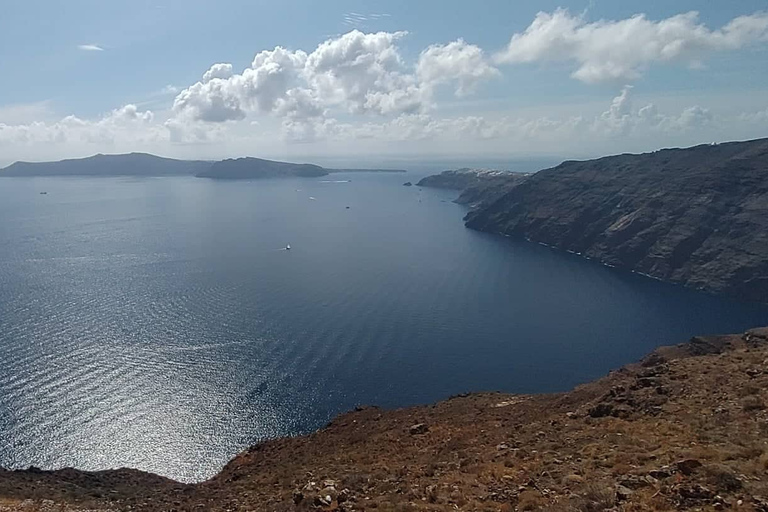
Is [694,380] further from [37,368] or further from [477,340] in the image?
[37,368]

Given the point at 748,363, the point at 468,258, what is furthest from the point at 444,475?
the point at 468,258

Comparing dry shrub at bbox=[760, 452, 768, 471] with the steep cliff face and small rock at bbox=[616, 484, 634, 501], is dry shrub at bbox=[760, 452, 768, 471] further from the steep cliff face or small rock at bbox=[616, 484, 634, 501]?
the steep cliff face

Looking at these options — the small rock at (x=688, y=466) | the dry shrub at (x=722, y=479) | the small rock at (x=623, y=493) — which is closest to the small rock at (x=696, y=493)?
the dry shrub at (x=722, y=479)

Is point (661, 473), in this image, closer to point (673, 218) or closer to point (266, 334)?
point (266, 334)

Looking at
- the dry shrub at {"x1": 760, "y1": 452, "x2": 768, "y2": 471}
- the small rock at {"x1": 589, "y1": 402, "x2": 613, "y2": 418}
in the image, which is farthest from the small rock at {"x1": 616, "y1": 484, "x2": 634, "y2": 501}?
the small rock at {"x1": 589, "y1": 402, "x2": 613, "y2": 418}

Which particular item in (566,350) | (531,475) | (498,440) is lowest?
(566,350)

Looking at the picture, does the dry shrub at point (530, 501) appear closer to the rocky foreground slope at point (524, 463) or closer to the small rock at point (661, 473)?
the rocky foreground slope at point (524, 463)
